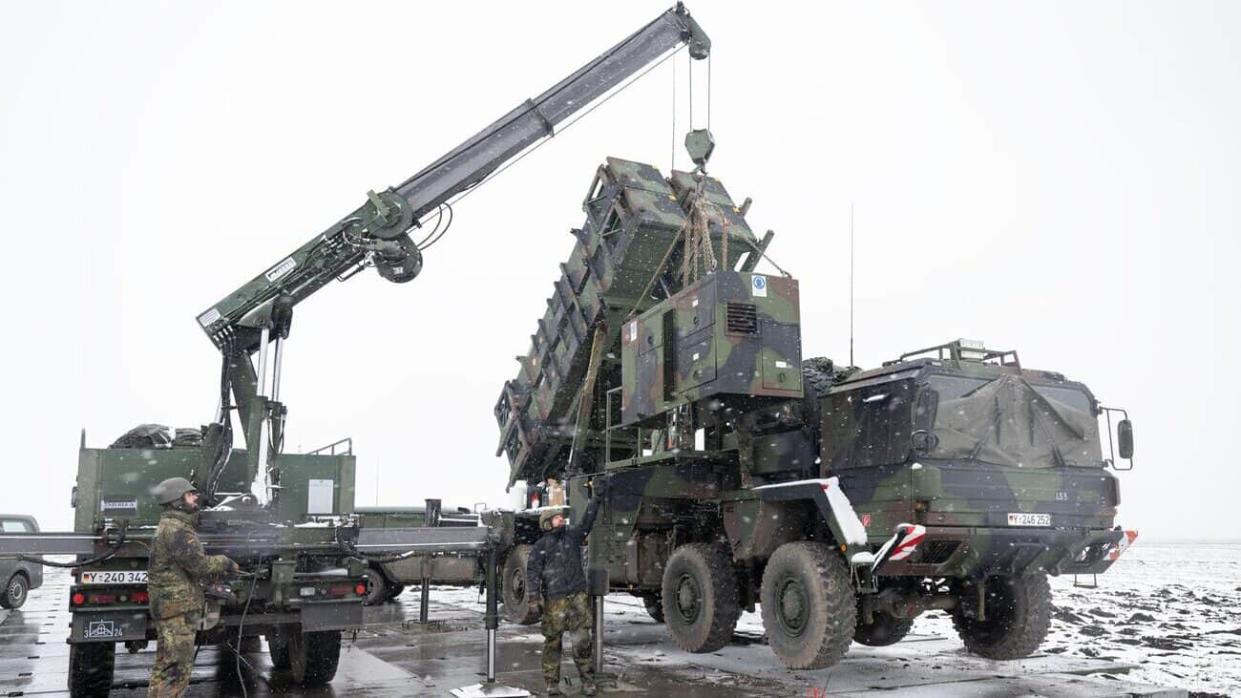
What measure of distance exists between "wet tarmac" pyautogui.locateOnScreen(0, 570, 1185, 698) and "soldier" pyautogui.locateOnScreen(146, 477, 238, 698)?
42.3 inches

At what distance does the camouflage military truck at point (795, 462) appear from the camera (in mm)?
8117

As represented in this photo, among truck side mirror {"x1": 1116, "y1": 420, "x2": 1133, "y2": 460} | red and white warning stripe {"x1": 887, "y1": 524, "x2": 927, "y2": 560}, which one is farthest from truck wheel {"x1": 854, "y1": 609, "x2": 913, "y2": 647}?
truck side mirror {"x1": 1116, "y1": 420, "x2": 1133, "y2": 460}

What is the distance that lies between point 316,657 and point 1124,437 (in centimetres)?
732

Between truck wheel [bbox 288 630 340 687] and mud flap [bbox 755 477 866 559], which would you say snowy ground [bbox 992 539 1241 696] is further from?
truck wheel [bbox 288 630 340 687]

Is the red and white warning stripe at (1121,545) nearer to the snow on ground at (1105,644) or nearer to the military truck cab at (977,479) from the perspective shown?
the military truck cab at (977,479)

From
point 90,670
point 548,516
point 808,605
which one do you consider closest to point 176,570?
point 90,670

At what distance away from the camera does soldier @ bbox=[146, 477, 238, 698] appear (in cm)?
619

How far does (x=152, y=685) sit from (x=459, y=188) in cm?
690

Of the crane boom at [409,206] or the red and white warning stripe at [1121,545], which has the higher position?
the crane boom at [409,206]

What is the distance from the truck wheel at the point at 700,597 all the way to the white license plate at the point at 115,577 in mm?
5071

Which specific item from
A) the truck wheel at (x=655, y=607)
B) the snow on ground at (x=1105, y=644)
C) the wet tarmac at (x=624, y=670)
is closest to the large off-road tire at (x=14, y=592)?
the wet tarmac at (x=624, y=670)

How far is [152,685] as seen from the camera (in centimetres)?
614

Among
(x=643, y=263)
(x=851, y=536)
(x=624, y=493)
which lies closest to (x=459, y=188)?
(x=643, y=263)

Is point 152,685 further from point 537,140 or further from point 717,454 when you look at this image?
point 537,140
